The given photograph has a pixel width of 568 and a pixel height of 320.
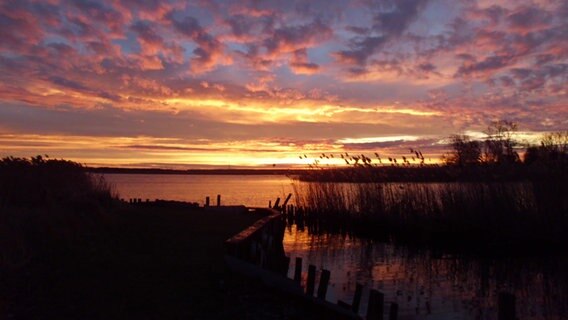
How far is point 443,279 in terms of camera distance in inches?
576

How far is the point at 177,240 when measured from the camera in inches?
556

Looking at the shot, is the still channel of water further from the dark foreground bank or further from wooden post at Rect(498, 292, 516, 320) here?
wooden post at Rect(498, 292, 516, 320)

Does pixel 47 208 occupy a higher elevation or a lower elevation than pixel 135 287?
higher

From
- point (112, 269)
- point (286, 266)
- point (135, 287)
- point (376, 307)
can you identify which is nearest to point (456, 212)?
point (286, 266)

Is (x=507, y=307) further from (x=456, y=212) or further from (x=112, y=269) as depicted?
(x=456, y=212)

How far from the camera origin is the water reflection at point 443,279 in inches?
451

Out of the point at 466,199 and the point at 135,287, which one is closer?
the point at 135,287

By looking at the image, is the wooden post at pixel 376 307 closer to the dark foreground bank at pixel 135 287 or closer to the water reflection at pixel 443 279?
the dark foreground bank at pixel 135 287

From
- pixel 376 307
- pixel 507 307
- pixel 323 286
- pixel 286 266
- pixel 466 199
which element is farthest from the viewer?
pixel 466 199

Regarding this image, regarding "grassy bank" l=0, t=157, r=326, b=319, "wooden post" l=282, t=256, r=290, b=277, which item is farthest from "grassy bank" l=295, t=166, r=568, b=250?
"grassy bank" l=0, t=157, r=326, b=319

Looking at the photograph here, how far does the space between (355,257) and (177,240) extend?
6995 millimetres

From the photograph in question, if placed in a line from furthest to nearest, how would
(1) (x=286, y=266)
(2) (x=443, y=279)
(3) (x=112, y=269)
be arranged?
(1) (x=286, y=266) → (2) (x=443, y=279) → (3) (x=112, y=269)

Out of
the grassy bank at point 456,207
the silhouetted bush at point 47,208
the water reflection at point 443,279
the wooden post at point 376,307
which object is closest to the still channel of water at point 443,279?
the water reflection at point 443,279

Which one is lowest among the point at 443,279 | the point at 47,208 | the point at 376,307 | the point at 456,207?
the point at 443,279
